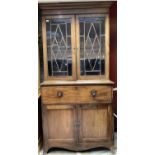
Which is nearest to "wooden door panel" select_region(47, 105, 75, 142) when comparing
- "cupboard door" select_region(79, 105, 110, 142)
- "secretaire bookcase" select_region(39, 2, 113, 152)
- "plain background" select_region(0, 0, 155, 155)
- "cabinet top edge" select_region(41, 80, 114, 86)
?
"secretaire bookcase" select_region(39, 2, 113, 152)

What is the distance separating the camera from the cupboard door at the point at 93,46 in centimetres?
190

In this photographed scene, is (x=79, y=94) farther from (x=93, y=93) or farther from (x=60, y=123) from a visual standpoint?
(x=60, y=123)

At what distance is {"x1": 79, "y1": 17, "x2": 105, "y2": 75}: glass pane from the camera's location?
1.90 metres

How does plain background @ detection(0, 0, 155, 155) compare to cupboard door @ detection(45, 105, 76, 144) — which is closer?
plain background @ detection(0, 0, 155, 155)

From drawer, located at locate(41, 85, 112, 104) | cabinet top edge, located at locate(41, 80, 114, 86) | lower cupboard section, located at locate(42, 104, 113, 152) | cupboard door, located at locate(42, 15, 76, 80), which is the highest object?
cupboard door, located at locate(42, 15, 76, 80)

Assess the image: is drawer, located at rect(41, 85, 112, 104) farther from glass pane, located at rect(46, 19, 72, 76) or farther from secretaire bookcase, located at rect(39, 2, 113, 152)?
glass pane, located at rect(46, 19, 72, 76)

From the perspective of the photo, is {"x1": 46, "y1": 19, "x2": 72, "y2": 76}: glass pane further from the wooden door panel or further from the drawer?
the wooden door panel

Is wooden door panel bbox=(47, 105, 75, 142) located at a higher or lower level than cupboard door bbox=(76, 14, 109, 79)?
lower

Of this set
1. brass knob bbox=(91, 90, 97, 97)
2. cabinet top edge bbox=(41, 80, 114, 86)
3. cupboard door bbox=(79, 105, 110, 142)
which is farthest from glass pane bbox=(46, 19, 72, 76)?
cupboard door bbox=(79, 105, 110, 142)

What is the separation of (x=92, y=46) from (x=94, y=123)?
0.85 m

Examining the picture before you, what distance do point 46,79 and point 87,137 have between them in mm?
794

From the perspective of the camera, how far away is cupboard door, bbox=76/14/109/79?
1897 mm
